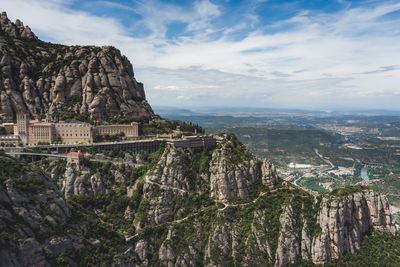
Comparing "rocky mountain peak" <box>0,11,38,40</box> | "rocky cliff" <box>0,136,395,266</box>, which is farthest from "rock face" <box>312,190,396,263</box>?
"rocky mountain peak" <box>0,11,38,40</box>

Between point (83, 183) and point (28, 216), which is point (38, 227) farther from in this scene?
point (83, 183)

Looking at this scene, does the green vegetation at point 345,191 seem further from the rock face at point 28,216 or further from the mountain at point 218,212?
the rock face at point 28,216

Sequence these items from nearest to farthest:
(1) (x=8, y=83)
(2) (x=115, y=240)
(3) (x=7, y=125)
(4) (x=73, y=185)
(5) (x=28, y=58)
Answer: (2) (x=115, y=240), (4) (x=73, y=185), (3) (x=7, y=125), (1) (x=8, y=83), (5) (x=28, y=58)

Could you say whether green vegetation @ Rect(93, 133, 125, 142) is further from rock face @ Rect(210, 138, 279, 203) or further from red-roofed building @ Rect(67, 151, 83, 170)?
rock face @ Rect(210, 138, 279, 203)

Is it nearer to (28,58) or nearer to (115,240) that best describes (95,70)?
(28,58)

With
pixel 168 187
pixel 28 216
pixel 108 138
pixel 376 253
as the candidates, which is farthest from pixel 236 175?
pixel 28 216

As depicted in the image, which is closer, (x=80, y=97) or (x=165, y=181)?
(x=165, y=181)

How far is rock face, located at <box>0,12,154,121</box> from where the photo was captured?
446 feet

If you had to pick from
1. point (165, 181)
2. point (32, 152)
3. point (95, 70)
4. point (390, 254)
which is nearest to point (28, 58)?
point (95, 70)

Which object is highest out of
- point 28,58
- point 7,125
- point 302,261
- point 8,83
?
point 28,58

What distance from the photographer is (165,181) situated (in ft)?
345

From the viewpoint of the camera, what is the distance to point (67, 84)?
141250mm

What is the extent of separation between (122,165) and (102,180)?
6.41 m

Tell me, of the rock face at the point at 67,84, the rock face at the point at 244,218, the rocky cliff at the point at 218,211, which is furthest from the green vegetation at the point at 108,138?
the rock face at the point at 244,218
